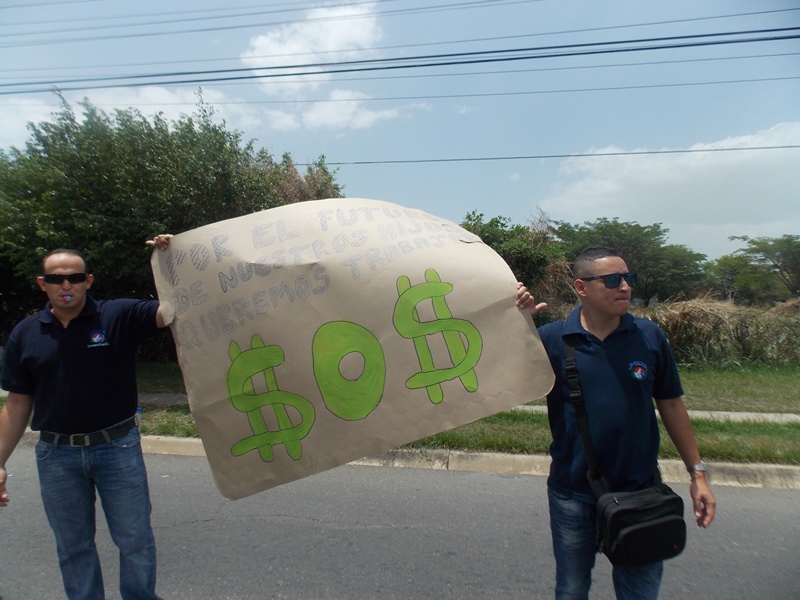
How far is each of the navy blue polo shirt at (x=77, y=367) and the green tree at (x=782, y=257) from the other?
110 feet

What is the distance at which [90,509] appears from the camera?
2.63 meters

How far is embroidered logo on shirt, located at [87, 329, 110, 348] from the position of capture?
2592mm

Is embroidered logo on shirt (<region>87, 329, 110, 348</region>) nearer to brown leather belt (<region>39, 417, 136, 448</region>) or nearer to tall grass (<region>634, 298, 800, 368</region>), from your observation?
brown leather belt (<region>39, 417, 136, 448</region>)

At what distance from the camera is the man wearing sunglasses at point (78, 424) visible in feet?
8.32

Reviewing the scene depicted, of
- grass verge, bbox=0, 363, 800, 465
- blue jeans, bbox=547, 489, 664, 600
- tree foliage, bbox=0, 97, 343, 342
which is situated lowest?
grass verge, bbox=0, 363, 800, 465

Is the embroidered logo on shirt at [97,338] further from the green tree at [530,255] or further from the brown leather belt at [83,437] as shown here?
the green tree at [530,255]

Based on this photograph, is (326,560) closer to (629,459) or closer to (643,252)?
(629,459)

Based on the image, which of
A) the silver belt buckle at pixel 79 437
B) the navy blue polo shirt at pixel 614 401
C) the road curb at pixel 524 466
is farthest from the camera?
the road curb at pixel 524 466

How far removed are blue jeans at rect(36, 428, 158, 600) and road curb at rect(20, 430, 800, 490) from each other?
8.34 feet

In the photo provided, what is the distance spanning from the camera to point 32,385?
8.54 ft

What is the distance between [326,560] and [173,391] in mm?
6663

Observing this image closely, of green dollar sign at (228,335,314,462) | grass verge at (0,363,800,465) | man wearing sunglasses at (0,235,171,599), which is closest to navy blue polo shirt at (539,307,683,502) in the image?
green dollar sign at (228,335,314,462)

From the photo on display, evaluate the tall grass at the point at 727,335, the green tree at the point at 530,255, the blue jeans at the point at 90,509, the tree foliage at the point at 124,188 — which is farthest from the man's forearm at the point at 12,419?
the green tree at the point at 530,255

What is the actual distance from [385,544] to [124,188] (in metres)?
7.30
